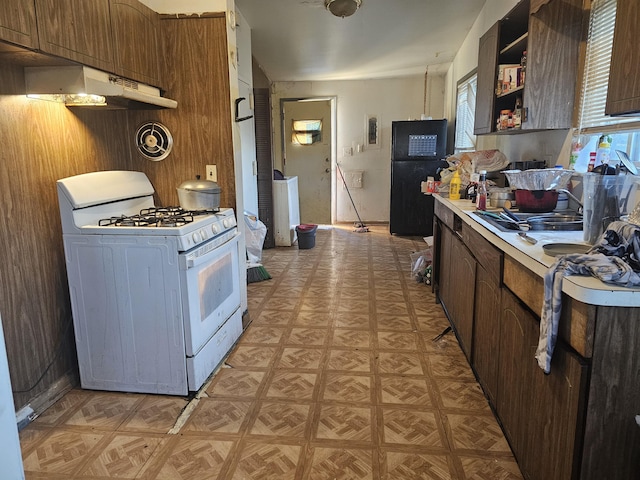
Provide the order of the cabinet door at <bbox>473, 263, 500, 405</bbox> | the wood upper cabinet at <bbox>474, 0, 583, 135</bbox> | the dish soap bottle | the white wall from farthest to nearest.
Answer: the white wall < the dish soap bottle < the wood upper cabinet at <bbox>474, 0, 583, 135</bbox> < the cabinet door at <bbox>473, 263, 500, 405</bbox>

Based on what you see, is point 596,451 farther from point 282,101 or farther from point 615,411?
point 282,101

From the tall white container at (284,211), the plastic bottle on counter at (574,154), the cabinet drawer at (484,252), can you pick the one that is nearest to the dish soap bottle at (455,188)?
the cabinet drawer at (484,252)

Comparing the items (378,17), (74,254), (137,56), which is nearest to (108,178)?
(74,254)

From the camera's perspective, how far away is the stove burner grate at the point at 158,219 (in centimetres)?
209

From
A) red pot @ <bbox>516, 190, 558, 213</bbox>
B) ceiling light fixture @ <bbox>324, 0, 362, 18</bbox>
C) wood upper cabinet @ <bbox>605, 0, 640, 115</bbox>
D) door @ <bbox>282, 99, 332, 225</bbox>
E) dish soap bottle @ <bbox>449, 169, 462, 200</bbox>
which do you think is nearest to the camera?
wood upper cabinet @ <bbox>605, 0, 640, 115</bbox>

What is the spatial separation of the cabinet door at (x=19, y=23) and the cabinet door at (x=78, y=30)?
4 centimetres

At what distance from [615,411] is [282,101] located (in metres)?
6.54

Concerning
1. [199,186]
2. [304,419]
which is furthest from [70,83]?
[304,419]

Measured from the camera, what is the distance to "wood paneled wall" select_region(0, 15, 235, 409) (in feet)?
6.21

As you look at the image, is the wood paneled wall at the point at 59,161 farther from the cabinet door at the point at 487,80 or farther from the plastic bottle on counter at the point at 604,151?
the plastic bottle on counter at the point at 604,151

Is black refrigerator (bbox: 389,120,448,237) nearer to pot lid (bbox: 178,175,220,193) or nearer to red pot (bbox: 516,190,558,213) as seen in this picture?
red pot (bbox: 516,190,558,213)

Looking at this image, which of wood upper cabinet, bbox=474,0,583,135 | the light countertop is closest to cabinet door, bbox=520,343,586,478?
the light countertop

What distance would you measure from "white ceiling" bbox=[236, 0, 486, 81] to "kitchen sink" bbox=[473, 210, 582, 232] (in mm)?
2369

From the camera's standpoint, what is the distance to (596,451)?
1.09m
